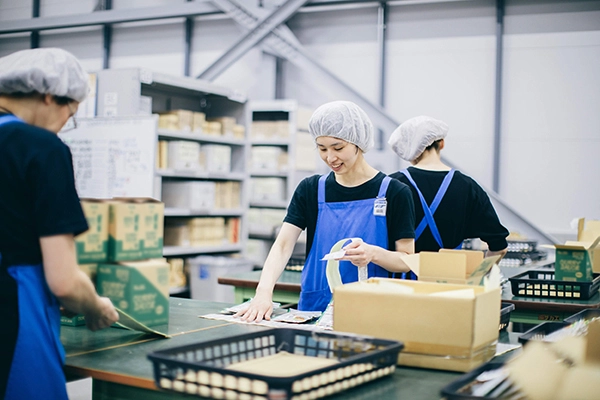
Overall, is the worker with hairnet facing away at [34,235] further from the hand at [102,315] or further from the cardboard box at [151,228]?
the cardboard box at [151,228]

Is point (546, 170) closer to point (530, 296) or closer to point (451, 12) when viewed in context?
point (451, 12)

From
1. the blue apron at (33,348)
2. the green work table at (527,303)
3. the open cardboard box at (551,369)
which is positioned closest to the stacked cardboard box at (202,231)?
the green work table at (527,303)

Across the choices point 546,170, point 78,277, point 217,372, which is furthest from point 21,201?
point 546,170

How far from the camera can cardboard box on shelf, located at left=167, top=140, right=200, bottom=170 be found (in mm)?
6285

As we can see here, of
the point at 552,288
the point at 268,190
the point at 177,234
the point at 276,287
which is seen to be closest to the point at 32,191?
the point at 276,287

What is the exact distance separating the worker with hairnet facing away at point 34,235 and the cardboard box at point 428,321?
74 centimetres

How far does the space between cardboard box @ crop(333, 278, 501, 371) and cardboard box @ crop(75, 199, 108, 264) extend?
0.74 metres

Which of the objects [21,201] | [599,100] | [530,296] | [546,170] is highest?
[599,100]

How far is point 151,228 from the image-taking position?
6.89 ft

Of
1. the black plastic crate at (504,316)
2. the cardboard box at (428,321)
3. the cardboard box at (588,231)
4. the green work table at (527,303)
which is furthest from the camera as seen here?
the cardboard box at (588,231)

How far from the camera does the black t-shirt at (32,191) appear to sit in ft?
5.34

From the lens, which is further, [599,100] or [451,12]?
[451,12]

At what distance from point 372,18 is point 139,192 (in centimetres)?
493

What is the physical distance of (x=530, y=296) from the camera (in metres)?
3.38
